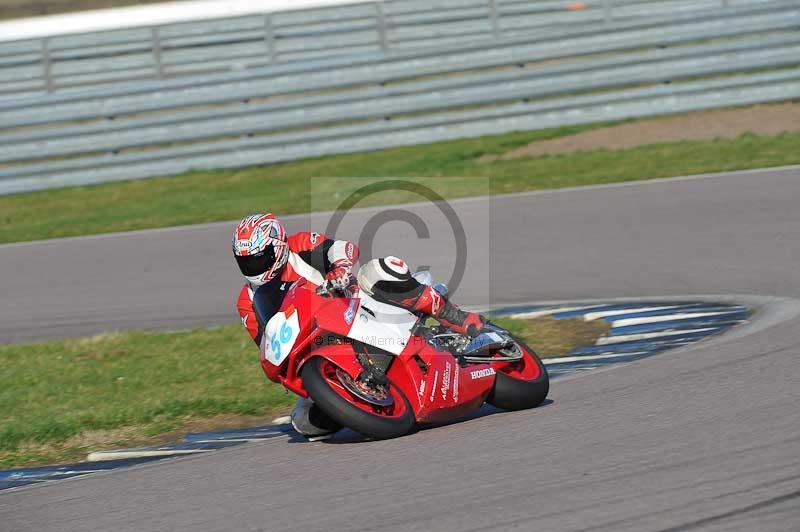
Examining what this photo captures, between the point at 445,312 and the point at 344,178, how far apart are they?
937 cm

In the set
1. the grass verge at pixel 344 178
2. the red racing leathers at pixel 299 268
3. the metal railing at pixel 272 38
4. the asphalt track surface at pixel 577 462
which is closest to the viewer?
the asphalt track surface at pixel 577 462

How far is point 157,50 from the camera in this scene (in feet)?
61.9

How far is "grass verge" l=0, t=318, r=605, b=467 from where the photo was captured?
6.71m

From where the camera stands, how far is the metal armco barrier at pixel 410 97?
15.2 meters

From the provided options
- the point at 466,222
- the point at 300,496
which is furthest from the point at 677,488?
the point at 466,222

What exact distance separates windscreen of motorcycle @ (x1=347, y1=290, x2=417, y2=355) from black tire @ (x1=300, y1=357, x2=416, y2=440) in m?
0.24

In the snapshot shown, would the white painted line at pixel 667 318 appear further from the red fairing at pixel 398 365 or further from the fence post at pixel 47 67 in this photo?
the fence post at pixel 47 67

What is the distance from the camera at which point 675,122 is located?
15.0m

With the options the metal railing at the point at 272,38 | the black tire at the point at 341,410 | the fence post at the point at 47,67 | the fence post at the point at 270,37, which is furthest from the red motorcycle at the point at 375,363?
the fence post at the point at 47,67

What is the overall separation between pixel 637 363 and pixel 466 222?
5186 millimetres

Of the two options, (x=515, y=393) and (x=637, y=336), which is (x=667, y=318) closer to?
(x=637, y=336)
